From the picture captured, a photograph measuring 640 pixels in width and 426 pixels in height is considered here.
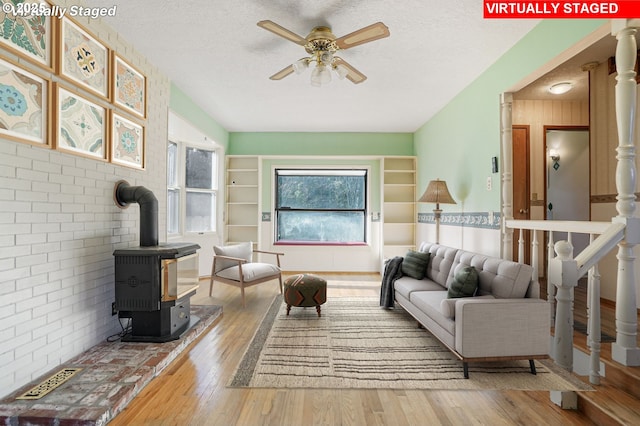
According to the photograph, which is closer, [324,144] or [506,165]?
[506,165]

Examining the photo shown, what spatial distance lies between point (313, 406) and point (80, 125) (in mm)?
2683

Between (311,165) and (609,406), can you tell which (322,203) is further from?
(609,406)

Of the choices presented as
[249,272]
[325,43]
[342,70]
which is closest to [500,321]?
[342,70]

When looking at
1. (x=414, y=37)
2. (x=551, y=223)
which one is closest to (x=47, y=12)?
(x=414, y=37)

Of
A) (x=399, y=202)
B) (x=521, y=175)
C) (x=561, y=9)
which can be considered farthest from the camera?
(x=399, y=202)

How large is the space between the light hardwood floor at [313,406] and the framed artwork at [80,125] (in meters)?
1.85

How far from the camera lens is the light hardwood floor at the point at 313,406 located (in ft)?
6.42

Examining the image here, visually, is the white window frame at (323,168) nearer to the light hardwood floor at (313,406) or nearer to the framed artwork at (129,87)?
the framed artwork at (129,87)

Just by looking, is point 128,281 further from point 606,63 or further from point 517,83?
point 606,63

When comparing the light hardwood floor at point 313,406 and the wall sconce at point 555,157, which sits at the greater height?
the wall sconce at point 555,157

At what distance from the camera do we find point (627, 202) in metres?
2.22

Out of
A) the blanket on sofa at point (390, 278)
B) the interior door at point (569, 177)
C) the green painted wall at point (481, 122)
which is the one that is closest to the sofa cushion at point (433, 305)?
the blanket on sofa at point (390, 278)

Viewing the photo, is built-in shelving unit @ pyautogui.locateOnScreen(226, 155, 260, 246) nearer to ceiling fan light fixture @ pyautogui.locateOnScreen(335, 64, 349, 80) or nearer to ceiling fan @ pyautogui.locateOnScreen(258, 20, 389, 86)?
ceiling fan @ pyautogui.locateOnScreen(258, 20, 389, 86)

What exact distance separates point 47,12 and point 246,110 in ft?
10.0
